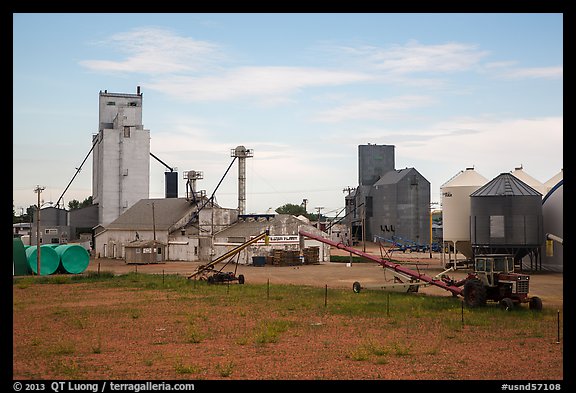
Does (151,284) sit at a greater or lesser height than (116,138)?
lesser

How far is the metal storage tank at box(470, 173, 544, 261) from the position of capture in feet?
146

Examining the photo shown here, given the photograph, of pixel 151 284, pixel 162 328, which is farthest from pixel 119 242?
pixel 162 328

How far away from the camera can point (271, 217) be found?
224 feet

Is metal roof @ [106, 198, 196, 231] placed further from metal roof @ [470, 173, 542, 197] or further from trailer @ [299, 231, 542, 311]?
trailer @ [299, 231, 542, 311]

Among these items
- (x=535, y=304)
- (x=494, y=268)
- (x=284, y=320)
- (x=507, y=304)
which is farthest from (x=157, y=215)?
(x=535, y=304)

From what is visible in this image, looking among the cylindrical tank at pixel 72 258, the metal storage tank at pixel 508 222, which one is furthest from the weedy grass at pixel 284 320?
the metal storage tank at pixel 508 222

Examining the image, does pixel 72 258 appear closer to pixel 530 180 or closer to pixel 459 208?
pixel 459 208

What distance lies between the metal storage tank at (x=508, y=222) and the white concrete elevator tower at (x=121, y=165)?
52.8 metres

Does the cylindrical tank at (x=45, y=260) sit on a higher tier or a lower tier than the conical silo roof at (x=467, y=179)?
lower

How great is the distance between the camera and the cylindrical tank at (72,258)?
47.8 meters

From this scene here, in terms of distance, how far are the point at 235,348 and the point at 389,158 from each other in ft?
315

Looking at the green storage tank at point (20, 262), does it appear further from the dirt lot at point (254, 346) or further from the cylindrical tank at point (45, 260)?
the dirt lot at point (254, 346)

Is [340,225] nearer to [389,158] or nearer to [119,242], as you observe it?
[389,158]
